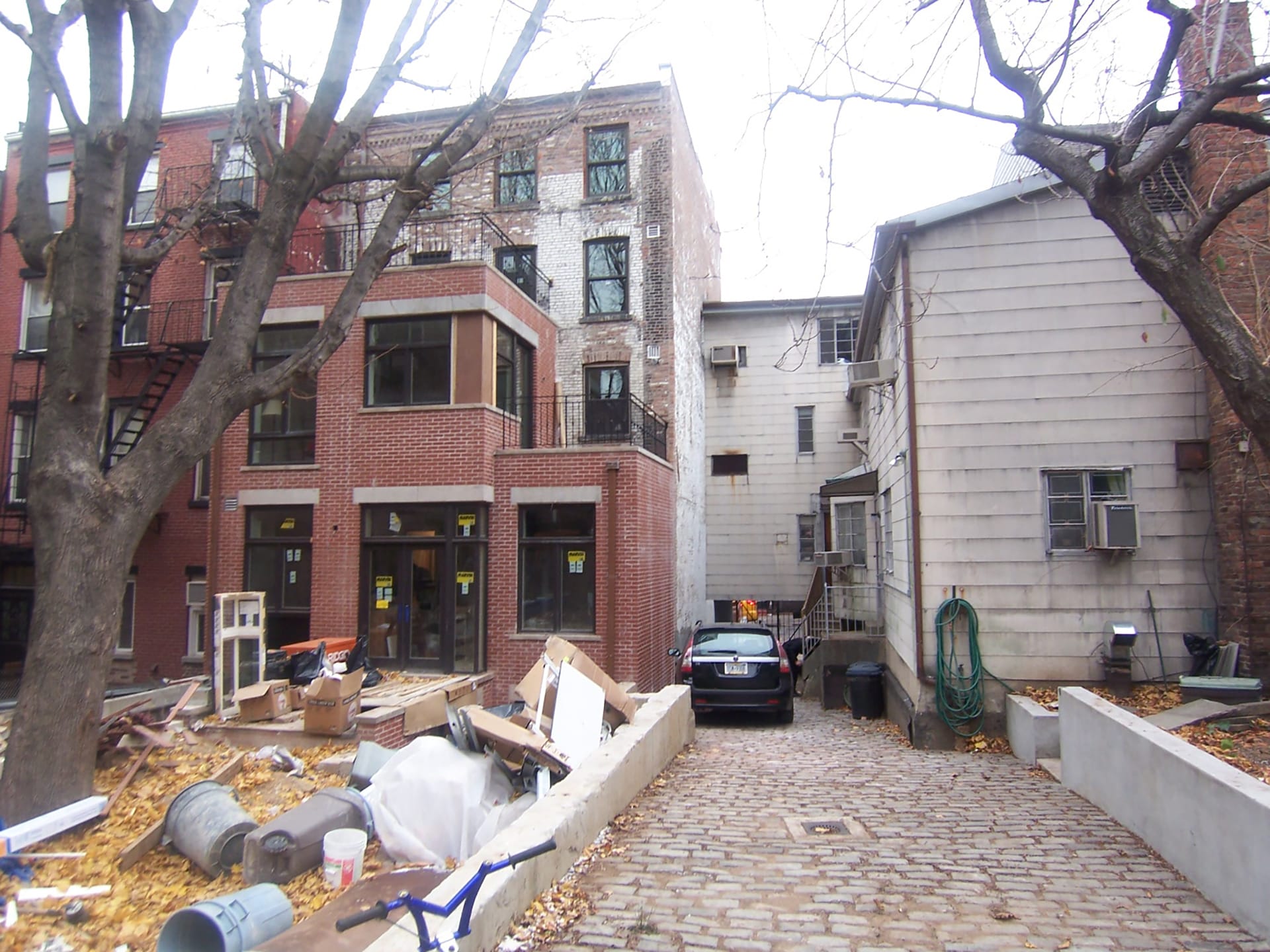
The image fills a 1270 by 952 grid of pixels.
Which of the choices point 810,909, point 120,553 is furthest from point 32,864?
point 810,909

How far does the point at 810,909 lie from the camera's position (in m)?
4.57

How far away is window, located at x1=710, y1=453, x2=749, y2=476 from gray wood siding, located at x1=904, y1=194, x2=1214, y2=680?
43.8ft

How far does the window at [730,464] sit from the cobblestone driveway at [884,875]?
1607 centimetres

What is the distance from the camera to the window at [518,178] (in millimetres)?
19781

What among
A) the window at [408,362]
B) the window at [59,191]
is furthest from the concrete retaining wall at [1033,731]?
the window at [59,191]

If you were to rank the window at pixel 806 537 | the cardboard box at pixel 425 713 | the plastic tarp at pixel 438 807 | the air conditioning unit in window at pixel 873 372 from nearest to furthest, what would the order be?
1. the plastic tarp at pixel 438 807
2. the cardboard box at pixel 425 713
3. the air conditioning unit in window at pixel 873 372
4. the window at pixel 806 537

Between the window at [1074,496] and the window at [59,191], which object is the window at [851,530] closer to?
the window at [1074,496]

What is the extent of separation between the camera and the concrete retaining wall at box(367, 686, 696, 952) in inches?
152

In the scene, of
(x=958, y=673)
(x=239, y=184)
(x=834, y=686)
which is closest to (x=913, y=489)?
(x=958, y=673)

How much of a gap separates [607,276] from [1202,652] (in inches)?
527

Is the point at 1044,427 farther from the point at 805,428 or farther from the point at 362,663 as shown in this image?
the point at 805,428

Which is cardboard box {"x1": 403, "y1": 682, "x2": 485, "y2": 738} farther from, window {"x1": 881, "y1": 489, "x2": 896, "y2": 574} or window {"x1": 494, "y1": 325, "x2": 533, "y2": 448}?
window {"x1": 881, "y1": 489, "x2": 896, "y2": 574}

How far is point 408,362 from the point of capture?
47.1 ft

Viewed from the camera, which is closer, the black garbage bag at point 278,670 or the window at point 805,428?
the black garbage bag at point 278,670
